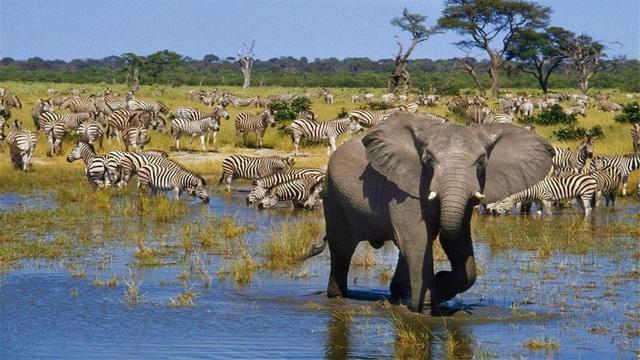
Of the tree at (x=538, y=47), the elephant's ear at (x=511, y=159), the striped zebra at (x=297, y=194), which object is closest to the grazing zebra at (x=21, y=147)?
the striped zebra at (x=297, y=194)

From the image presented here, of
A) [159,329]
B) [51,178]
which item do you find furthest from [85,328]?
[51,178]

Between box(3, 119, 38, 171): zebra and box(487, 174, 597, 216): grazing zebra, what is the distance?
1035 centimetres

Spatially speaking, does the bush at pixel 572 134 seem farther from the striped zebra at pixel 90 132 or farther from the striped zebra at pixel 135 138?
the striped zebra at pixel 90 132

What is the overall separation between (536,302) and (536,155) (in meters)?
1.79

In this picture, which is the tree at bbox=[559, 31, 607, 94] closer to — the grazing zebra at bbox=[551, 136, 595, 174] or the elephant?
the grazing zebra at bbox=[551, 136, 595, 174]

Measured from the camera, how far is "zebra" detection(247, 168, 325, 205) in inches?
811

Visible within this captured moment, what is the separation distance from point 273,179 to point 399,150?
11.0 meters

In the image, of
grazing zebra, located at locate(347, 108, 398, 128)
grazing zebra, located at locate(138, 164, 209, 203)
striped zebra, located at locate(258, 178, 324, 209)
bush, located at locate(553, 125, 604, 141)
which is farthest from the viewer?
grazing zebra, located at locate(347, 108, 398, 128)

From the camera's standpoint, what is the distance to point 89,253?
14.3 meters

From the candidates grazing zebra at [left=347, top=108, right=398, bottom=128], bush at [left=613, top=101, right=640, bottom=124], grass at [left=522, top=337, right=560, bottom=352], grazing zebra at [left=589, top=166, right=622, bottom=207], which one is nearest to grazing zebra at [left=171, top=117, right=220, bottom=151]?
grazing zebra at [left=347, top=108, right=398, bottom=128]

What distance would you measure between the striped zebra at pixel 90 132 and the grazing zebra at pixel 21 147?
3.30 metres

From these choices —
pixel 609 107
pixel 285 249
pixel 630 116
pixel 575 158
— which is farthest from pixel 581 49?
pixel 285 249

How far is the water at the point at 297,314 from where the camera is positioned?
9.12 meters

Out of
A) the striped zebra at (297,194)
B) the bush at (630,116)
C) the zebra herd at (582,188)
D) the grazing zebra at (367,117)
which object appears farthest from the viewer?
the bush at (630,116)
